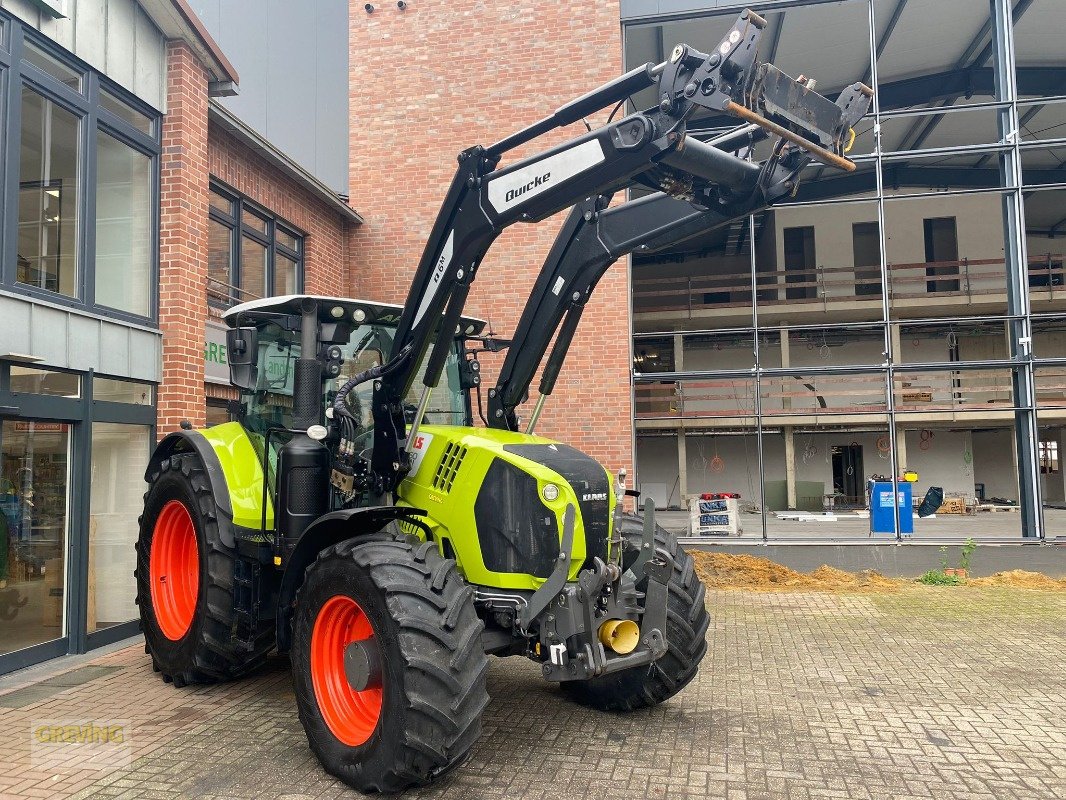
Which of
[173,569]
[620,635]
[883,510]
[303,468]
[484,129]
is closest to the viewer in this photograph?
[620,635]

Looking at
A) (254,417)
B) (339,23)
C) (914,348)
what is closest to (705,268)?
(914,348)

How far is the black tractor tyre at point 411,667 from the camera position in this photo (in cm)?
370

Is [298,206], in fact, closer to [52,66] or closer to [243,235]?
[243,235]

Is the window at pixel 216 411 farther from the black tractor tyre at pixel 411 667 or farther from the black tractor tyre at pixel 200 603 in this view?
the black tractor tyre at pixel 411 667

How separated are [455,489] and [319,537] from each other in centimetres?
82

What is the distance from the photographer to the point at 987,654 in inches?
276

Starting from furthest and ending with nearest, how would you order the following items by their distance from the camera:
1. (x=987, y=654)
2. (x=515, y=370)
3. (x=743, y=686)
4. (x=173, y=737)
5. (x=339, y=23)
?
(x=339, y=23)
(x=987, y=654)
(x=743, y=686)
(x=515, y=370)
(x=173, y=737)

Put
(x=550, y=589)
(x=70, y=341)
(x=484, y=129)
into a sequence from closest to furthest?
(x=550, y=589)
(x=70, y=341)
(x=484, y=129)

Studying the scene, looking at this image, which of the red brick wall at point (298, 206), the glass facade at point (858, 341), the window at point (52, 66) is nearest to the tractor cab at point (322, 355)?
the window at point (52, 66)

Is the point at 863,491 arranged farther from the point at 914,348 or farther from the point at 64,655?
the point at 64,655

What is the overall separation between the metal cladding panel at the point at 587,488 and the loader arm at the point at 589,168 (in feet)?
2.56

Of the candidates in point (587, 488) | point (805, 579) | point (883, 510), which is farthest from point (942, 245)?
point (587, 488)

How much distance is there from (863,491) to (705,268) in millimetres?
8453

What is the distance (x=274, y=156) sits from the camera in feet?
32.6
